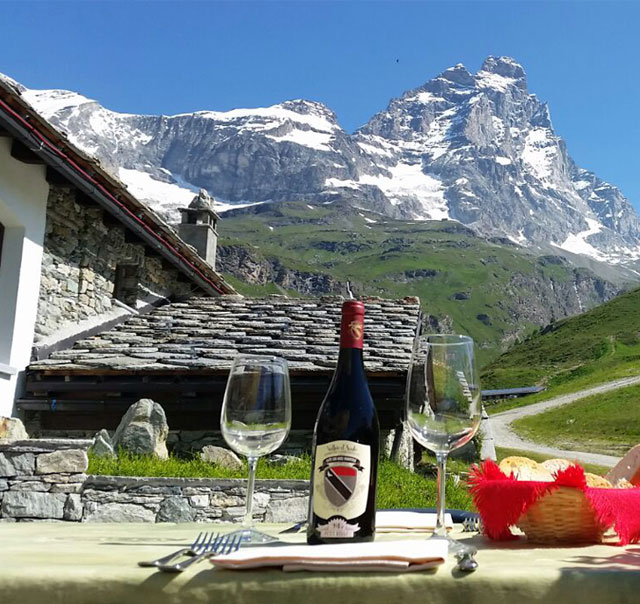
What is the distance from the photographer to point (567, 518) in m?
1.42

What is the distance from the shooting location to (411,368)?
63.9 inches

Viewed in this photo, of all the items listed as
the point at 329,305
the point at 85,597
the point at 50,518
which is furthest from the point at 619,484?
the point at 329,305

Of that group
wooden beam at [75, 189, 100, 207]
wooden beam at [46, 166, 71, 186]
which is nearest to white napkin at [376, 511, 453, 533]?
wooden beam at [46, 166, 71, 186]

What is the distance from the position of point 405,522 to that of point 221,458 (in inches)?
251

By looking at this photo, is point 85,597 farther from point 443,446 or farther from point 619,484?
point 619,484

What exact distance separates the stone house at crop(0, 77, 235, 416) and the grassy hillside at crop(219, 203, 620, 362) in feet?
361

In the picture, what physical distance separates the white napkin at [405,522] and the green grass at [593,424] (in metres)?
24.7

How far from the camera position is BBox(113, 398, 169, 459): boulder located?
778 centimetres

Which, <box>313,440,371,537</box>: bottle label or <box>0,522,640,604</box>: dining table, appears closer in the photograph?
<box>0,522,640,604</box>: dining table

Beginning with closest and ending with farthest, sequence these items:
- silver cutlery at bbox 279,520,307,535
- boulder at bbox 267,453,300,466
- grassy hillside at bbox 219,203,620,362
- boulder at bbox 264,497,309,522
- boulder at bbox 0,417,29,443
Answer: silver cutlery at bbox 279,520,307,535 → boulder at bbox 264,497,309,522 → boulder at bbox 0,417,29,443 → boulder at bbox 267,453,300,466 → grassy hillside at bbox 219,203,620,362

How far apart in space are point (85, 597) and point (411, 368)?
895 mm

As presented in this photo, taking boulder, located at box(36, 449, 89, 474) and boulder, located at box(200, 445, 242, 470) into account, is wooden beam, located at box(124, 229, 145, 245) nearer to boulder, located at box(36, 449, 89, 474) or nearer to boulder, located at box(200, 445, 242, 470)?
boulder, located at box(200, 445, 242, 470)

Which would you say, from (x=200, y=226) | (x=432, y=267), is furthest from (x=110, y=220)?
(x=432, y=267)

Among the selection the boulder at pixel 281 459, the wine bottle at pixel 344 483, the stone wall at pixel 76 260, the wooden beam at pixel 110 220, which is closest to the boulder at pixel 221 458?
the boulder at pixel 281 459
